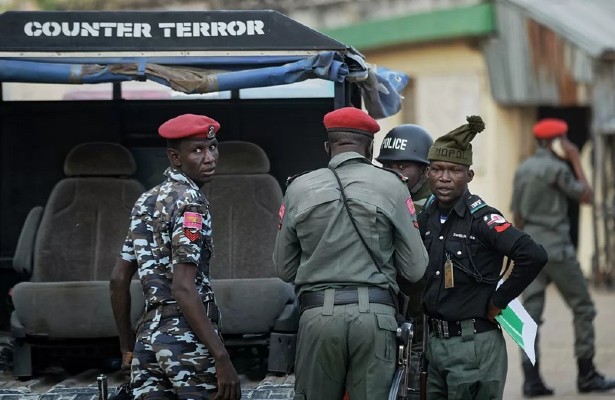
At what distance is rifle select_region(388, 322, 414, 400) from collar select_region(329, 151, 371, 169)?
764 mm

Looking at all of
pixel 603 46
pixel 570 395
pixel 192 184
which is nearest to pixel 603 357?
pixel 570 395

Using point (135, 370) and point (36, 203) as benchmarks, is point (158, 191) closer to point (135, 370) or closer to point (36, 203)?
point (135, 370)

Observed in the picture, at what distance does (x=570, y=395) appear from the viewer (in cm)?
1016

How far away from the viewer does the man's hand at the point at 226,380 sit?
19.4 ft

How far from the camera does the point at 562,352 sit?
12188 millimetres

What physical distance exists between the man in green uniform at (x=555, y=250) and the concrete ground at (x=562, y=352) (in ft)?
0.58

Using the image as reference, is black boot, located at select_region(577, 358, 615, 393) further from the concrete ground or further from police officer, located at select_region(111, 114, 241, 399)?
police officer, located at select_region(111, 114, 241, 399)

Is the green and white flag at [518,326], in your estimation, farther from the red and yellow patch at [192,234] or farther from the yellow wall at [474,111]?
the yellow wall at [474,111]

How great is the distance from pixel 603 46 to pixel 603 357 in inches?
205

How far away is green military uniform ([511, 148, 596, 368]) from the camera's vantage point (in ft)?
33.4

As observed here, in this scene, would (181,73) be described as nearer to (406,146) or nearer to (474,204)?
(406,146)

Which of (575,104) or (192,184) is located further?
(575,104)

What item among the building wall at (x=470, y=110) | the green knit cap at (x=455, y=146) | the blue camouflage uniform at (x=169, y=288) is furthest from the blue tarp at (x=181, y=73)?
the building wall at (x=470, y=110)

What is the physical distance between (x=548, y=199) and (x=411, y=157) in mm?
3009
